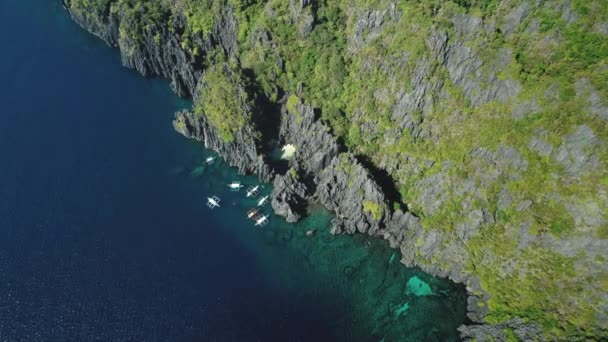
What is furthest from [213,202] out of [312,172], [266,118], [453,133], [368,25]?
[453,133]

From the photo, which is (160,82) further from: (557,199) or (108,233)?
(557,199)

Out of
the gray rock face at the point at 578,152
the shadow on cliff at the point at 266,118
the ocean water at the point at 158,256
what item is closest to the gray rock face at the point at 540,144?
the gray rock face at the point at 578,152

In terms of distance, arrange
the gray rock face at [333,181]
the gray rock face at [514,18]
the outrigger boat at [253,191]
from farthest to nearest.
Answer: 1. the outrigger boat at [253,191]
2. the gray rock face at [333,181]
3. the gray rock face at [514,18]

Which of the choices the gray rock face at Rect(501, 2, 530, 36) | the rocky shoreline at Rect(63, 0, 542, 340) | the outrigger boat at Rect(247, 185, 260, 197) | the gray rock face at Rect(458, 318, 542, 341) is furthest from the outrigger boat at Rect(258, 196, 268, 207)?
the gray rock face at Rect(501, 2, 530, 36)

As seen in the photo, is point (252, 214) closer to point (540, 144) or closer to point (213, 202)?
point (213, 202)

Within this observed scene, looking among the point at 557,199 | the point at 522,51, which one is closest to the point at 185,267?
the point at 557,199

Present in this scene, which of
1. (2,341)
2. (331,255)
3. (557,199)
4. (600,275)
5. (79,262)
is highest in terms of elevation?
(557,199)

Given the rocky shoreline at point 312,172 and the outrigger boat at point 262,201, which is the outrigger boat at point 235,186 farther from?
the outrigger boat at point 262,201

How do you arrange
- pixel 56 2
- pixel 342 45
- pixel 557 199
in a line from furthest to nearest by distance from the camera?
pixel 56 2, pixel 342 45, pixel 557 199
